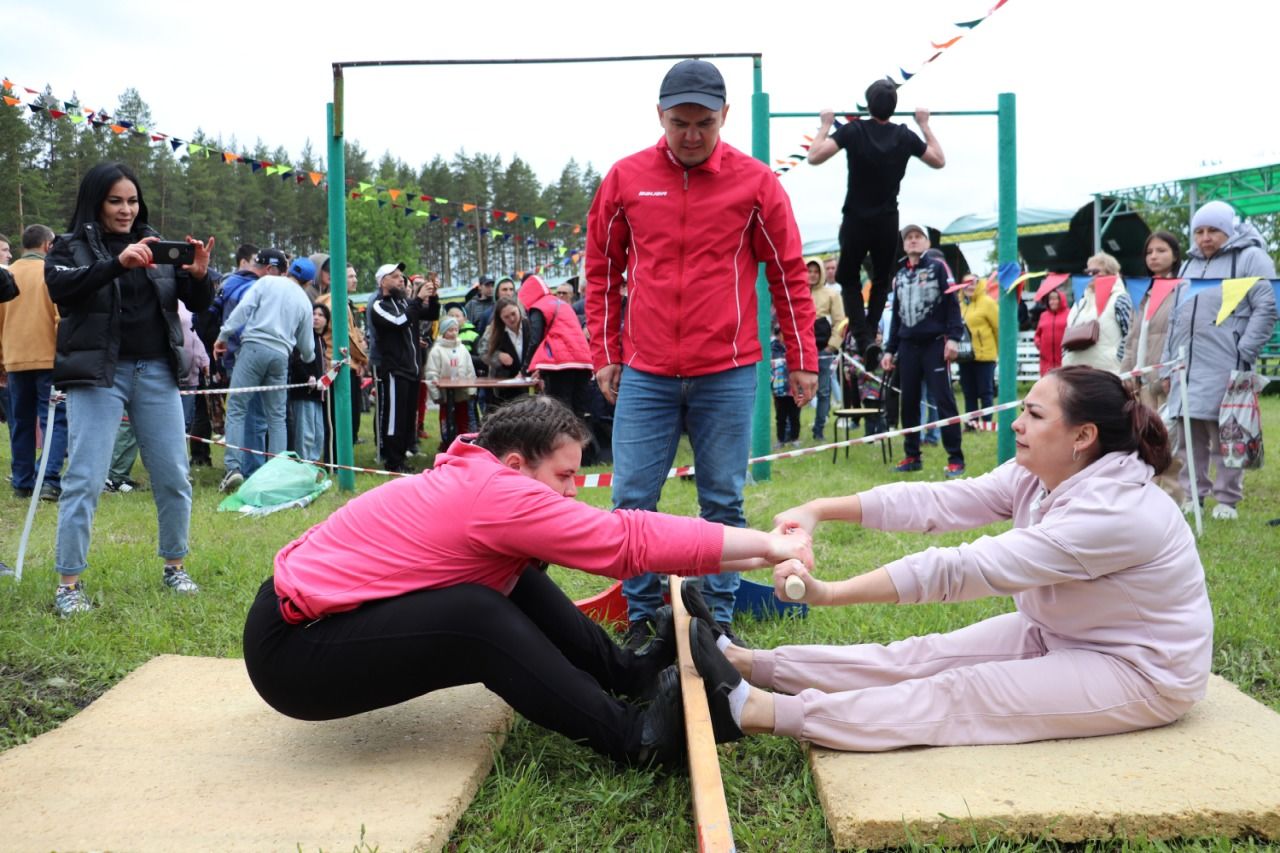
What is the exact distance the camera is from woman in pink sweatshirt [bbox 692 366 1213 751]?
2.77 meters

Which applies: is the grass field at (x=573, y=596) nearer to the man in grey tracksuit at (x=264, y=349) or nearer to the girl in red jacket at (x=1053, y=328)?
the man in grey tracksuit at (x=264, y=349)

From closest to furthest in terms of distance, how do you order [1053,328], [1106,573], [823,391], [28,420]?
1. [1106,573]
2. [28,420]
3. [1053,328]
4. [823,391]

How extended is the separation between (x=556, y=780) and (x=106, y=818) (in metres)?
1.20

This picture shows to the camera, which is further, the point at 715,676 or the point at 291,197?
the point at 291,197

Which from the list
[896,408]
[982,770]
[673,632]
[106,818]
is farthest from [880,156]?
[896,408]

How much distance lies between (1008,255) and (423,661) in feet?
20.9

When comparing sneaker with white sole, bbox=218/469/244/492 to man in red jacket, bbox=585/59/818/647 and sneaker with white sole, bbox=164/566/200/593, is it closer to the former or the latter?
sneaker with white sole, bbox=164/566/200/593

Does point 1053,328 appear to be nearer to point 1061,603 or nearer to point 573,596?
point 573,596

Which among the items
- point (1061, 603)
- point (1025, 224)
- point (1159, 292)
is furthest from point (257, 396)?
point (1025, 224)

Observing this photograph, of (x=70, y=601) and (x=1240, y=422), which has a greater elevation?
(x=1240, y=422)

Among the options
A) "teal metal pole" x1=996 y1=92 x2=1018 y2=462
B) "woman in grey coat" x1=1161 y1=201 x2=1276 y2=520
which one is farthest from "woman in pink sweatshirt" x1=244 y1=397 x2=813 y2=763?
"teal metal pole" x1=996 y1=92 x2=1018 y2=462

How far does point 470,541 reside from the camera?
9.22 ft

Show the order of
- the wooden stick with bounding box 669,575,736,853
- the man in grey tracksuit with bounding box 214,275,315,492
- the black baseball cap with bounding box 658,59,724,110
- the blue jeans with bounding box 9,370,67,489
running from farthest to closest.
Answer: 1. the man in grey tracksuit with bounding box 214,275,315,492
2. the blue jeans with bounding box 9,370,67,489
3. the black baseball cap with bounding box 658,59,724,110
4. the wooden stick with bounding box 669,575,736,853

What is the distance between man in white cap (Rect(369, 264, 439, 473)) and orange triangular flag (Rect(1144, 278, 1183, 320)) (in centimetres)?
663
